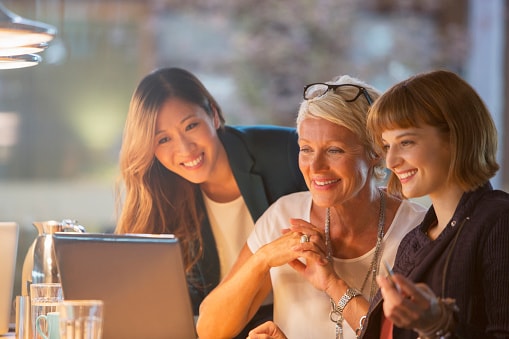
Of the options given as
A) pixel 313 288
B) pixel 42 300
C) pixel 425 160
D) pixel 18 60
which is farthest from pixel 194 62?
pixel 425 160

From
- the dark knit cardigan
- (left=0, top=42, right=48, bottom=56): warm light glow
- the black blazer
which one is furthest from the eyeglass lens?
(left=0, top=42, right=48, bottom=56): warm light glow

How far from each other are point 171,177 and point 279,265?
0.80 meters

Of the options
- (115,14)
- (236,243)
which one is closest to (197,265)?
(236,243)

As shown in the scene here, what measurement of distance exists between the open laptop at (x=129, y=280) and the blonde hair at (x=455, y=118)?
584 mm

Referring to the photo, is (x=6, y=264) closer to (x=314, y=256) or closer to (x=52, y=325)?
(x=52, y=325)

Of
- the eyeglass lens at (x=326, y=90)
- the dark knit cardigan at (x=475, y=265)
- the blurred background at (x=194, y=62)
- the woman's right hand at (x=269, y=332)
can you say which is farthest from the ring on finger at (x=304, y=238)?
the blurred background at (x=194, y=62)

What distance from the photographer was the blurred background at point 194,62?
552cm

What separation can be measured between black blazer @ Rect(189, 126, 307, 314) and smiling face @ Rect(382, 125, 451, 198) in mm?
1111

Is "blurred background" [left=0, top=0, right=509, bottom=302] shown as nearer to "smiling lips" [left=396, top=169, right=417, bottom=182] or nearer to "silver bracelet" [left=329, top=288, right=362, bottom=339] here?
"silver bracelet" [left=329, top=288, right=362, bottom=339]

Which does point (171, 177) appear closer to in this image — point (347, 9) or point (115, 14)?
point (115, 14)

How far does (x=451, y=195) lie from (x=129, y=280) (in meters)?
0.72

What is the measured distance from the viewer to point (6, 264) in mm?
2738

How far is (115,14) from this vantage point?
5.89m

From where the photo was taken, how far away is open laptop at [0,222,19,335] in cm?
271
